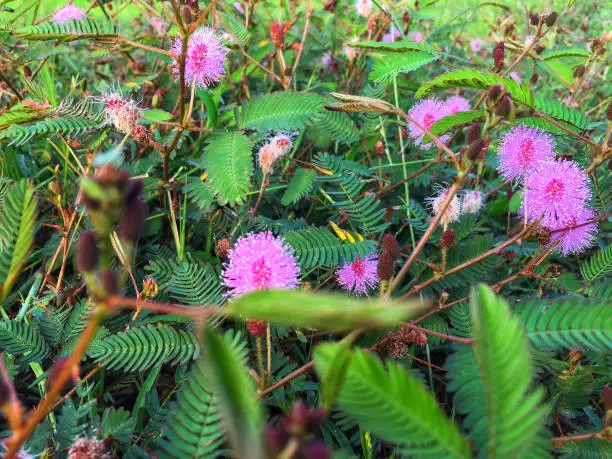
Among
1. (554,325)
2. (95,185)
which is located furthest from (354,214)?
(95,185)

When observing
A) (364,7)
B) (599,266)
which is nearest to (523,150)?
(599,266)

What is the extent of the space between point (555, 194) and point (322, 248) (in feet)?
2.15

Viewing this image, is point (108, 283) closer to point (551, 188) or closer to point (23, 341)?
point (23, 341)

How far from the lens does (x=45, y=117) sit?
146cm

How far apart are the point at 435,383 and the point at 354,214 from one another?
548 mm

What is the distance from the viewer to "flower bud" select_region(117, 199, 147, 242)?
1.92 ft

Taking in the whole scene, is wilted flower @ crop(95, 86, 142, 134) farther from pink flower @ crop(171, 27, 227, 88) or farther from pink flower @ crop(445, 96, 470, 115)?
pink flower @ crop(445, 96, 470, 115)

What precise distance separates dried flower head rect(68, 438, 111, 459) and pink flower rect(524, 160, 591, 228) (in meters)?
1.14

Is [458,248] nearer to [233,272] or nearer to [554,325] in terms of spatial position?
[554,325]

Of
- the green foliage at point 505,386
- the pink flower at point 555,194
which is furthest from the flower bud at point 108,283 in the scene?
the pink flower at point 555,194

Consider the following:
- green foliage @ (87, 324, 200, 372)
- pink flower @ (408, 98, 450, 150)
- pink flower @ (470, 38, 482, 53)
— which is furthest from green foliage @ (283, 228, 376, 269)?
pink flower @ (470, 38, 482, 53)

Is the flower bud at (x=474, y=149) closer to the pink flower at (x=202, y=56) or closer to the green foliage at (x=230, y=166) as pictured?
the green foliage at (x=230, y=166)

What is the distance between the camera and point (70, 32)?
1.46 m

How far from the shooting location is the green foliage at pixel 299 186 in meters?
1.58
